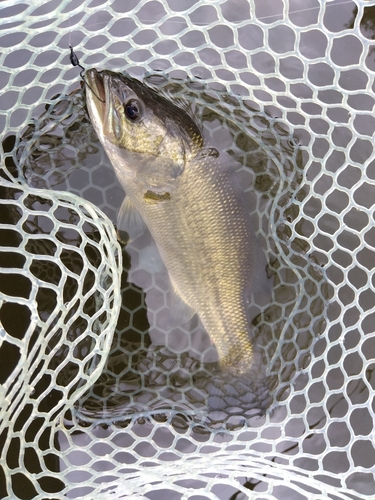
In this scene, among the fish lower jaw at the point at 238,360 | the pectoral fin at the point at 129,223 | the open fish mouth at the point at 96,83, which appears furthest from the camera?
the pectoral fin at the point at 129,223

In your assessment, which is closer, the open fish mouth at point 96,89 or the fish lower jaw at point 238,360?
the open fish mouth at point 96,89

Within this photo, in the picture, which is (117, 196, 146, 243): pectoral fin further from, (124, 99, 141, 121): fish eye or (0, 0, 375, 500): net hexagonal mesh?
(124, 99, 141, 121): fish eye

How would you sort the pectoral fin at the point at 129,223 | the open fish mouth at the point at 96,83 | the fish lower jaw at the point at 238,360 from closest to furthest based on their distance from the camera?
1. the open fish mouth at the point at 96,83
2. the fish lower jaw at the point at 238,360
3. the pectoral fin at the point at 129,223

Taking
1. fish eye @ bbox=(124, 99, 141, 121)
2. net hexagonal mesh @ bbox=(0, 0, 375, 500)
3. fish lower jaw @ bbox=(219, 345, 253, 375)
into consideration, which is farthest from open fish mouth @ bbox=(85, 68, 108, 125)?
fish lower jaw @ bbox=(219, 345, 253, 375)

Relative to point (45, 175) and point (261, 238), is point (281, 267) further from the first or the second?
point (45, 175)

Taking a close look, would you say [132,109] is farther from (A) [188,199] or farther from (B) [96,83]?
(A) [188,199]

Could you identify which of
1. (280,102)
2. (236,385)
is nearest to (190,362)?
(236,385)

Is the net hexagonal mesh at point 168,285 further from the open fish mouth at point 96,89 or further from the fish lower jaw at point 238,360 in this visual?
the open fish mouth at point 96,89

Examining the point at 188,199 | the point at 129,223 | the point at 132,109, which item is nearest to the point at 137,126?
the point at 132,109

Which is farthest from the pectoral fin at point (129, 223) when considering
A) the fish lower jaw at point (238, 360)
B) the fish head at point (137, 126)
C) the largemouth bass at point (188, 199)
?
the fish lower jaw at point (238, 360)
